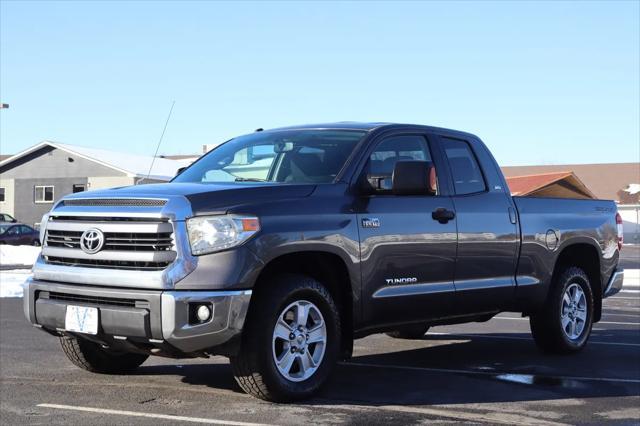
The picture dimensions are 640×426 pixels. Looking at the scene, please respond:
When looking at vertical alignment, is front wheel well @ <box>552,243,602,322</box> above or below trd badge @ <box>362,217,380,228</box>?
below

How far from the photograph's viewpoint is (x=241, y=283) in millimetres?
5836

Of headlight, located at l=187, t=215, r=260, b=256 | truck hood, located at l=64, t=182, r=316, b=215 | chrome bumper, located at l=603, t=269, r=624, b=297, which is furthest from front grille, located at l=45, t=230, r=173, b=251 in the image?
chrome bumper, located at l=603, t=269, r=624, b=297

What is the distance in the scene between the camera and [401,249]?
693 centimetres

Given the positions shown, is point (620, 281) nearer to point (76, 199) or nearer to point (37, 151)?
point (76, 199)

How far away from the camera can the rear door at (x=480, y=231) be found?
757 centimetres

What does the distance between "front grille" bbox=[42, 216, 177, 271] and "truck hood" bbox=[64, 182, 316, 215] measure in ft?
0.64

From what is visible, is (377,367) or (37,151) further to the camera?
(37,151)

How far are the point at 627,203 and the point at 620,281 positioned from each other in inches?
2127

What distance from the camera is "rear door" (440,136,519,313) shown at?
7.57m

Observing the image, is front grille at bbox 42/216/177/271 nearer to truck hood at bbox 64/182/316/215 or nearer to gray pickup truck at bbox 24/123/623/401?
gray pickup truck at bbox 24/123/623/401

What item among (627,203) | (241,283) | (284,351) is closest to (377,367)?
(284,351)

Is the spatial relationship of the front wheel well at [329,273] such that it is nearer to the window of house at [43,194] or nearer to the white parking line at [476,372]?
the white parking line at [476,372]

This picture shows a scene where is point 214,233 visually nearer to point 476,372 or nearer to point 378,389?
point 378,389

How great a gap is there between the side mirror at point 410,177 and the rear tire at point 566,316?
267 cm
